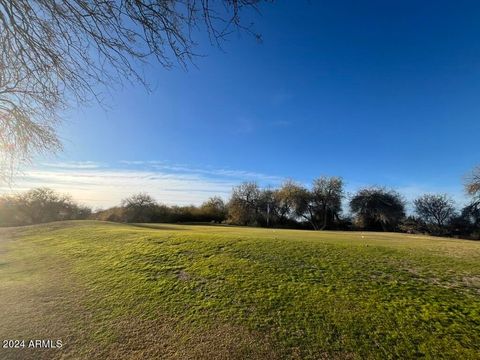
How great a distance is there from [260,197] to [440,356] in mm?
42172

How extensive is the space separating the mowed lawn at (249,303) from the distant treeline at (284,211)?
31551 mm

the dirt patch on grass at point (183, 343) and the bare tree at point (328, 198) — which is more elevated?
the bare tree at point (328, 198)

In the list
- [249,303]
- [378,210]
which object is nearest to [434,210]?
[378,210]

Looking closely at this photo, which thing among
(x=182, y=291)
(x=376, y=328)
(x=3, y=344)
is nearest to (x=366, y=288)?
(x=376, y=328)

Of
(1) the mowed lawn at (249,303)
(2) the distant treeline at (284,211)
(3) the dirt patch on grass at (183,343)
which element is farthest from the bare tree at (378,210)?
(3) the dirt patch on grass at (183,343)

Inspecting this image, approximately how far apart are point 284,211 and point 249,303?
132 feet

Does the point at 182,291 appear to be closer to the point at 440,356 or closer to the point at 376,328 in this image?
the point at 376,328

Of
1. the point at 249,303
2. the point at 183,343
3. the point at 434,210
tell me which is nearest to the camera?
the point at 183,343

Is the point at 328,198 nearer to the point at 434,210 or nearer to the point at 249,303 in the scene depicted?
the point at 434,210

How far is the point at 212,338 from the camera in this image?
5.33 m

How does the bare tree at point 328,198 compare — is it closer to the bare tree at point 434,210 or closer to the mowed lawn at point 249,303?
the bare tree at point 434,210

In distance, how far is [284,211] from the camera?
4588 centimetres

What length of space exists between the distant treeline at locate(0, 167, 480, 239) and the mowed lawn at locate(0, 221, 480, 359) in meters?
31.6

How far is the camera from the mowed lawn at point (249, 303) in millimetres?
5105
